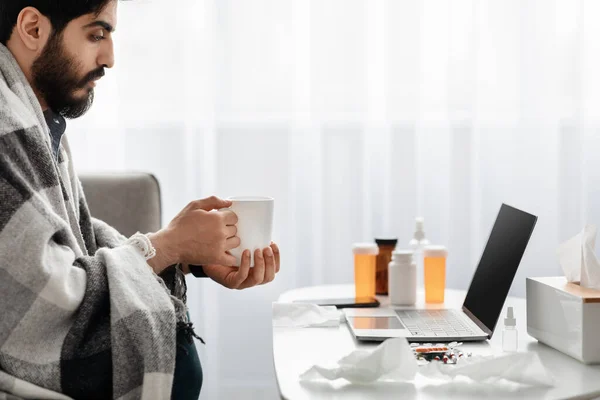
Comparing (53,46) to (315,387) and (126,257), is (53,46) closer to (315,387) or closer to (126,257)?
(126,257)

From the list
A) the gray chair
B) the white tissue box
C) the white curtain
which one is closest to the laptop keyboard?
the white tissue box

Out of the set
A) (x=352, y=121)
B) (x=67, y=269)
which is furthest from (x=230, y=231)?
(x=352, y=121)

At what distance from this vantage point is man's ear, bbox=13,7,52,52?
1265 mm

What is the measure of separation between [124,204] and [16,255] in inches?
27.6

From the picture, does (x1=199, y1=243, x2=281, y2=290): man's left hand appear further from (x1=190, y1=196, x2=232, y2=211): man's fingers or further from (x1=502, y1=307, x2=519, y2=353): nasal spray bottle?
(x1=502, y1=307, x2=519, y2=353): nasal spray bottle

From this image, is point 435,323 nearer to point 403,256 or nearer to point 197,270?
point 403,256

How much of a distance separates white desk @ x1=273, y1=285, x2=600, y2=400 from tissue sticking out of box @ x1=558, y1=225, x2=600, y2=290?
12 centimetres

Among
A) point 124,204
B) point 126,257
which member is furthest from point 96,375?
point 124,204

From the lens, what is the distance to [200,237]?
1177 mm

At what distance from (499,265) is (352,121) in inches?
40.0

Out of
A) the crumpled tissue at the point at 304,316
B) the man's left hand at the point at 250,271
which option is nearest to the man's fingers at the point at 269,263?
the man's left hand at the point at 250,271

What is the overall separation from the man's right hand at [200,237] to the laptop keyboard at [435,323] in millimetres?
329

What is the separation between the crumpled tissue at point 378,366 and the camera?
0.97 m

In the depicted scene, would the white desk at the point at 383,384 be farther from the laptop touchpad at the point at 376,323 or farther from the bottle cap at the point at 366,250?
the bottle cap at the point at 366,250
